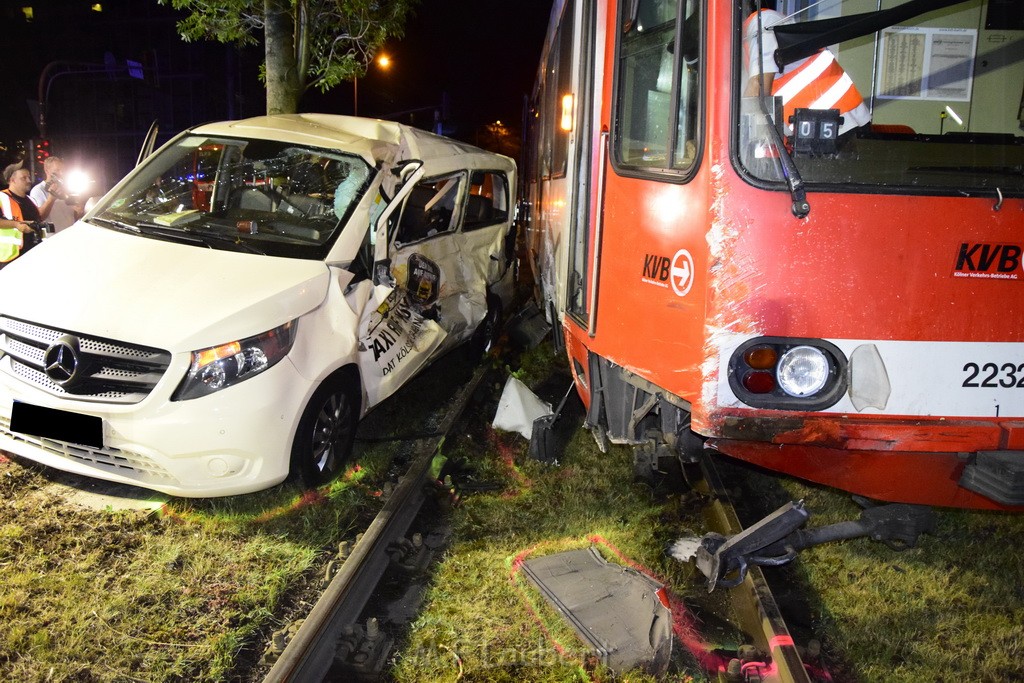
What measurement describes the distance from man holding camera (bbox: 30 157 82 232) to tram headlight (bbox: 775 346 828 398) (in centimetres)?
734

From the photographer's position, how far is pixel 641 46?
3871 mm

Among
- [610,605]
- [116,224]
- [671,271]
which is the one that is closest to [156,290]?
[116,224]

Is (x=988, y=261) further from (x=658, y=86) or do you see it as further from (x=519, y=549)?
(x=519, y=549)

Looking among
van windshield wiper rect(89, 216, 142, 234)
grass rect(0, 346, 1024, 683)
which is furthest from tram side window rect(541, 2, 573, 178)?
van windshield wiper rect(89, 216, 142, 234)

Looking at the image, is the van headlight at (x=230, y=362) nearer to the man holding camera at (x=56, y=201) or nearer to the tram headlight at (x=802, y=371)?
the tram headlight at (x=802, y=371)

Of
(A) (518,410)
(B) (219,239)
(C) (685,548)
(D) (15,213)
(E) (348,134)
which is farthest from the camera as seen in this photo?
(D) (15,213)

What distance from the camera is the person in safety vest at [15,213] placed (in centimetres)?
713

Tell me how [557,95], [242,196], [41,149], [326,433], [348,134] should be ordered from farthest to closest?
[41,149]
[557,95]
[348,134]
[242,196]
[326,433]

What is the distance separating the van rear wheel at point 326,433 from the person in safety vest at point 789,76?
274 centimetres

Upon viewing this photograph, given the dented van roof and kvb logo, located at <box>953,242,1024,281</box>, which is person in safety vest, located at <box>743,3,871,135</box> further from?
the dented van roof

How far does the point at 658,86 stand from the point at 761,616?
2400 millimetres

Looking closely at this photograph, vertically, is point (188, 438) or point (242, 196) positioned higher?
point (242, 196)

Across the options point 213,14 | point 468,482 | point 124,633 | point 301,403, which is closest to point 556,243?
point 468,482

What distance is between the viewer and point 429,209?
633cm
